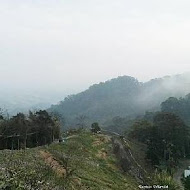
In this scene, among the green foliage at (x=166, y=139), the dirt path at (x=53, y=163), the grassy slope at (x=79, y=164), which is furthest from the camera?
the green foliage at (x=166, y=139)

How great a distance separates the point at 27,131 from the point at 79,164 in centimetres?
1479

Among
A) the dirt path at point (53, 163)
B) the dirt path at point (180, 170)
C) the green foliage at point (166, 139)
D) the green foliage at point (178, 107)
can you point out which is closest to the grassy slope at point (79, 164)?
the dirt path at point (53, 163)

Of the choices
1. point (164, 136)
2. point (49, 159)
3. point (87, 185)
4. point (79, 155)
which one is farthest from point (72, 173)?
point (164, 136)

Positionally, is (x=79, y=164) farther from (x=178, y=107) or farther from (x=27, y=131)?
(x=178, y=107)

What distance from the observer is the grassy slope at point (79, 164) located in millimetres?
31438

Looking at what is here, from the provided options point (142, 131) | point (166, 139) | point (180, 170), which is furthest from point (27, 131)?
point (142, 131)

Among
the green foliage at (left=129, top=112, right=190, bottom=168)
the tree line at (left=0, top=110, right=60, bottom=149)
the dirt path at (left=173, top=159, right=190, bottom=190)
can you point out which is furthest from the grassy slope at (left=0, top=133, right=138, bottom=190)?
the dirt path at (left=173, top=159, right=190, bottom=190)

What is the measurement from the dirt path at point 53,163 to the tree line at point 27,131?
34.8ft

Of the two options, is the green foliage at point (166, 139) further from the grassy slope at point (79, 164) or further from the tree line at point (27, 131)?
the tree line at point (27, 131)

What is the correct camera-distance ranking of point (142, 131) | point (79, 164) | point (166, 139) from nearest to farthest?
point (79, 164)
point (166, 139)
point (142, 131)

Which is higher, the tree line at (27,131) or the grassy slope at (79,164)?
the tree line at (27,131)

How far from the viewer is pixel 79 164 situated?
4838cm

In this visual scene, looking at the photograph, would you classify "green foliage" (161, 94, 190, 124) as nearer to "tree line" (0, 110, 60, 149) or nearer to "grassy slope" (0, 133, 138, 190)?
"grassy slope" (0, 133, 138, 190)

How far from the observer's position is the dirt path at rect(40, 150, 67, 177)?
39.7 meters
